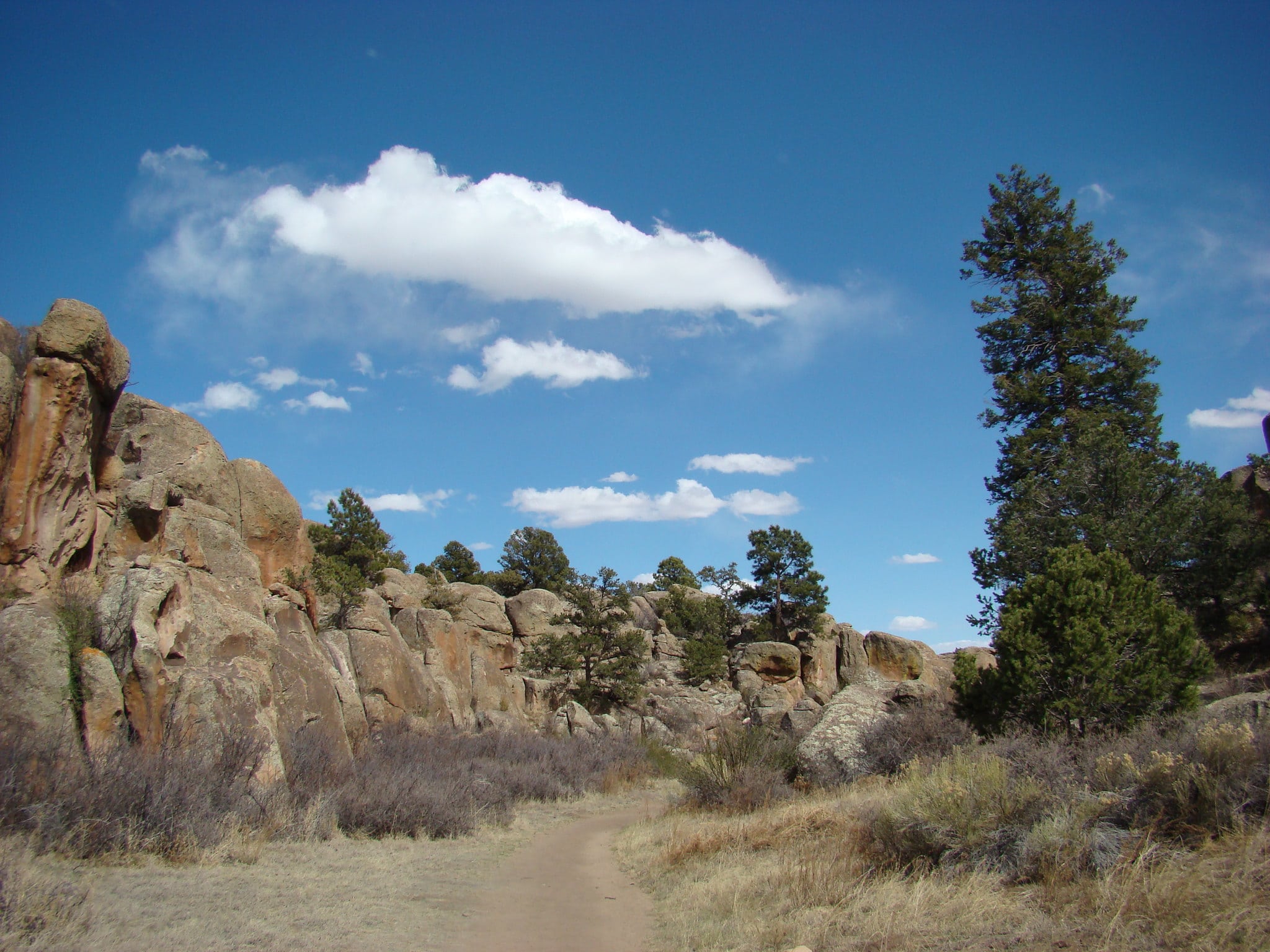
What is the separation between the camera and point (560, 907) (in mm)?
8633

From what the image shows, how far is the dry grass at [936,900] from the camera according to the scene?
4.80 m

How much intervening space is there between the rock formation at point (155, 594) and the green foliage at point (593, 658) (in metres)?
11.2

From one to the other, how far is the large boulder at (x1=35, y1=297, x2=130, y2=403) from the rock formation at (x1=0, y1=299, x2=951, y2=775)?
→ 23 millimetres

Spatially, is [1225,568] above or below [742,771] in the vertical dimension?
above

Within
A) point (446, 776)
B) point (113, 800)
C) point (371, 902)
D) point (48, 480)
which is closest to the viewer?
point (371, 902)

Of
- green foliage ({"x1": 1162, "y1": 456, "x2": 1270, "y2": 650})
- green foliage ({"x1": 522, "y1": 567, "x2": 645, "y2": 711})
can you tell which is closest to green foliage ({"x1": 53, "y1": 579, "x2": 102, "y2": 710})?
green foliage ({"x1": 522, "y1": 567, "x2": 645, "y2": 711})

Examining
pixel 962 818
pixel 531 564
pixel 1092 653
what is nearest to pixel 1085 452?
pixel 1092 653

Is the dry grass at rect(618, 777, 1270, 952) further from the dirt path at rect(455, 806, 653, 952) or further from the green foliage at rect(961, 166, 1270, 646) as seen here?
the green foliage at rect(961, 166, 1270, 646)

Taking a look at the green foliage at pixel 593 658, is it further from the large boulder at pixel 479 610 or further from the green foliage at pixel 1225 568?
the green foliage at pixel 1225 568

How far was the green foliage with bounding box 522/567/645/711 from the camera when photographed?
111 ft

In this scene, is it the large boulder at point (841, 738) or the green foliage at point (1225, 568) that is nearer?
the large boulder at point (841, 738)

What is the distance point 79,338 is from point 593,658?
87.4 feet

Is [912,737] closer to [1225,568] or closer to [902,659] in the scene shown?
[1225,568]

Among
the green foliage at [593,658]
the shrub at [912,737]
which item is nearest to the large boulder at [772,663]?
the green foliage at [593,658]
